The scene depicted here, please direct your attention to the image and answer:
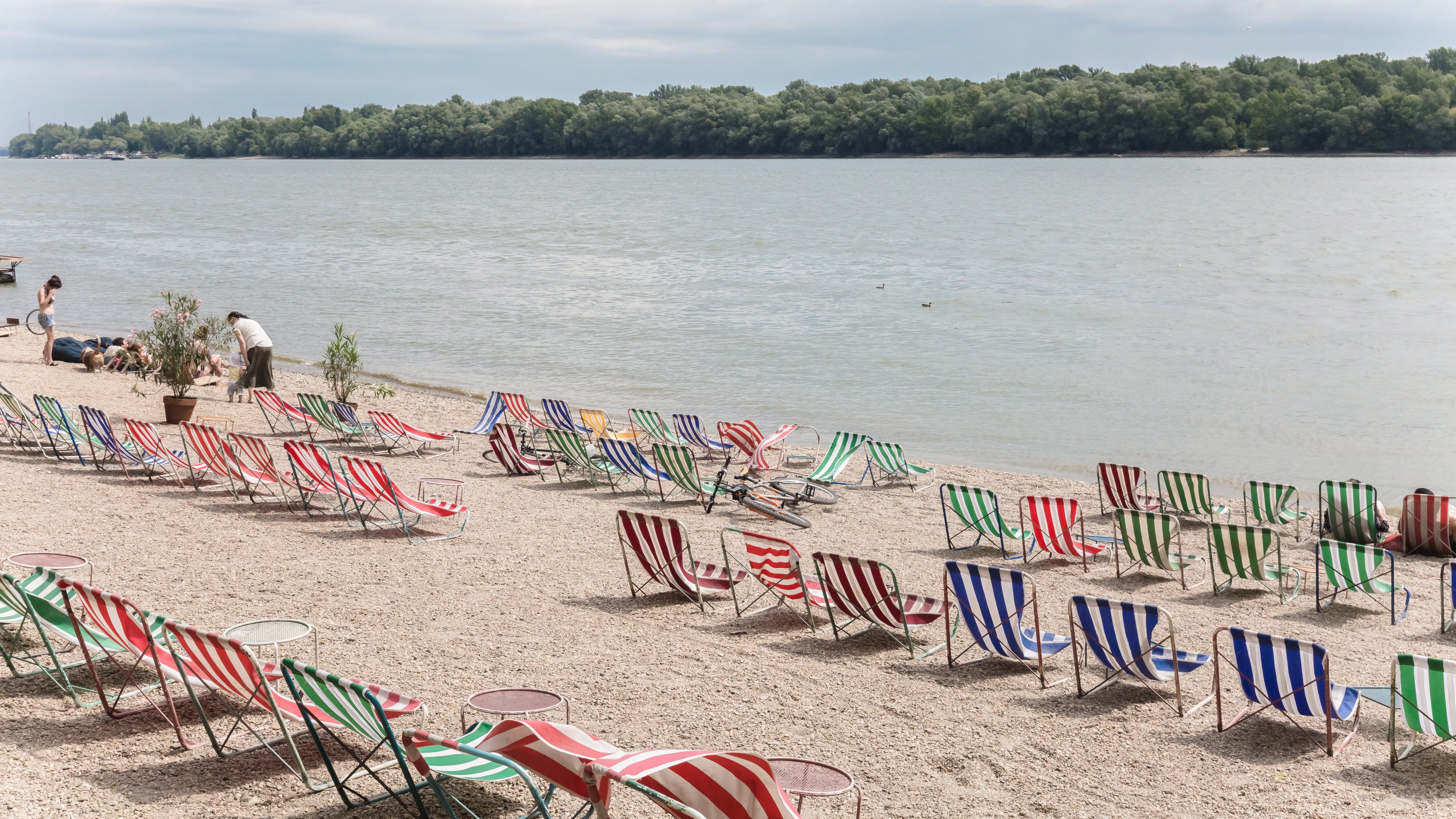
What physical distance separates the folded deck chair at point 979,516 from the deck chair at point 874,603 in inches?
97.5

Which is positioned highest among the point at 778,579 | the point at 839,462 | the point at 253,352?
the point at 253,352

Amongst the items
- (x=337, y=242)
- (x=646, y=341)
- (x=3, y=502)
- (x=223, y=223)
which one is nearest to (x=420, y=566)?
(x=3, y=502)

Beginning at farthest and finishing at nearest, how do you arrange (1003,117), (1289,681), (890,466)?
(1003,117)
(890,466)
(1289,681)

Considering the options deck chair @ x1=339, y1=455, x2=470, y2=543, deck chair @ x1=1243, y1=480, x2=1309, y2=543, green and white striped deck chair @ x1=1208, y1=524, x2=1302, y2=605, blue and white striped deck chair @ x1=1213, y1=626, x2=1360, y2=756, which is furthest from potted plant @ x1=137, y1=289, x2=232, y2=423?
blue and white striped deck chair @ x1=1213, y1=626, x2=1360, y2=756

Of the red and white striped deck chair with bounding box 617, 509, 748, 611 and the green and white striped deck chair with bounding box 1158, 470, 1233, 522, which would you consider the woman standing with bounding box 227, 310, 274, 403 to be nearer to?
the red and white striped deck chair with bounding box 617, 509, 748, 611

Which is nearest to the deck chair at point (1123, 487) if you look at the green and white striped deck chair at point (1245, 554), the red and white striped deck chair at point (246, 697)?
the green and white striped deck chair at point (1245, 554)

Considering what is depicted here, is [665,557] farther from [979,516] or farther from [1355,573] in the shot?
[1355,573]

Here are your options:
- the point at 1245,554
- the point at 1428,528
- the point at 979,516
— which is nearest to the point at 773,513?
the point at 979,516

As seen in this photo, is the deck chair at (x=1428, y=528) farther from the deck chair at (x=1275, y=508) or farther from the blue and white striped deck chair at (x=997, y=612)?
the blue and white striped deck chair at (x=997, y=612)

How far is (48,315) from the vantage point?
64.2 ft

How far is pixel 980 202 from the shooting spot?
76562mm

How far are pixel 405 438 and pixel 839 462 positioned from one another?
520cm

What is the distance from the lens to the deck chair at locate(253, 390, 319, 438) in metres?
13.7

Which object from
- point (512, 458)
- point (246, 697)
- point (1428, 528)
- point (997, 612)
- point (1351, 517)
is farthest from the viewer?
point (512, 458)
